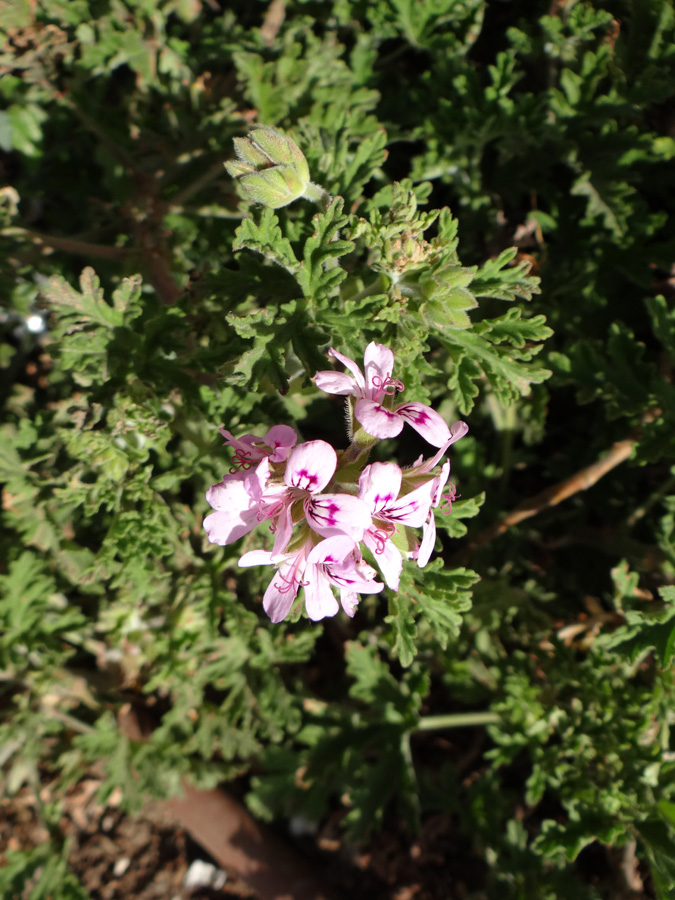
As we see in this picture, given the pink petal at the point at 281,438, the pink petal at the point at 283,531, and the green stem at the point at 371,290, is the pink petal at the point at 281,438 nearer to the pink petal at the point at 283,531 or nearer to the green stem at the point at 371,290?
the pink petal at the point at 283,531

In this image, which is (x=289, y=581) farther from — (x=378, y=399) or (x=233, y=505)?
(x=378, y=399)

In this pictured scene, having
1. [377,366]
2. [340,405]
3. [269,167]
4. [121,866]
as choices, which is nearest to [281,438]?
[377,366]

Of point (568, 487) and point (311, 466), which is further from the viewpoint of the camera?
point (568, 487)

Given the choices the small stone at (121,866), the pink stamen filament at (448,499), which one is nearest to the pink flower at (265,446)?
the pink stamen filament at (448,499)

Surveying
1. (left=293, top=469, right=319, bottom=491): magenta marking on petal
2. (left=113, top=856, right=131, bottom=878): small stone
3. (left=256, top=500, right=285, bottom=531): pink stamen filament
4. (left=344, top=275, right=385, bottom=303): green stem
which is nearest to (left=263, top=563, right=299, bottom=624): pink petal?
(left=256, top=500, right=285, bottom=531): pink stamen filament

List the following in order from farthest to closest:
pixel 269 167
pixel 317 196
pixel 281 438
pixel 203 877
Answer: pixel 203 877 < pixel 317 196 < pixel 269 167 < pixel 281 438

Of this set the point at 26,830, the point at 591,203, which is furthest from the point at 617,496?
the point at 26,830
